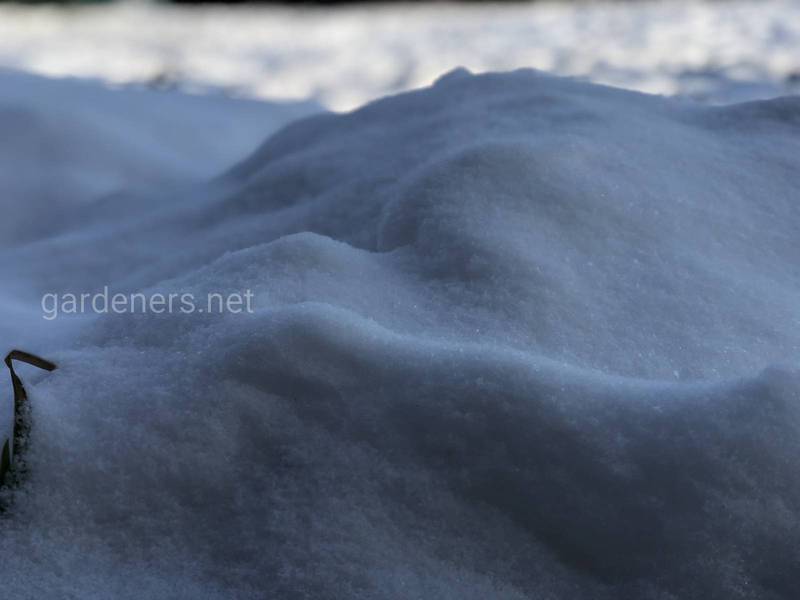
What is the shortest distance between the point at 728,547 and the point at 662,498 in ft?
0.16

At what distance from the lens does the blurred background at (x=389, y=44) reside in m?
2.46

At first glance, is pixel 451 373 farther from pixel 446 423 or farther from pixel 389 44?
pixel 389 44

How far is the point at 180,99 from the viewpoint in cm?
235

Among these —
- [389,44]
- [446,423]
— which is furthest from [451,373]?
[389,44]

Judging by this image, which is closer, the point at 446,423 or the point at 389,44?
the point at 446,423

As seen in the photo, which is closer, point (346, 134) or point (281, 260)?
point (281, 260)

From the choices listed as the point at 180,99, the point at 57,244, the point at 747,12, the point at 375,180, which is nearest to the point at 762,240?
the point at 375,180

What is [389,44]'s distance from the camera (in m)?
3.08

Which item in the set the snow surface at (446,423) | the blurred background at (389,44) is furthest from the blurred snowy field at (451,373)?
the blurred background at (389,44)

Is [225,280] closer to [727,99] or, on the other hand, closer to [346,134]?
[346,134]

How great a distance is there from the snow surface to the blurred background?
1437 mm

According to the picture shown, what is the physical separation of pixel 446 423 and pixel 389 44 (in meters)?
2.68

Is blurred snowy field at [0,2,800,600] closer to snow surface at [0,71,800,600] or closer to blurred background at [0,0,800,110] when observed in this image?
snow surface at [0,71,800,600]

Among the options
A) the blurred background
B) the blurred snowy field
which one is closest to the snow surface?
the blurred snowy field
